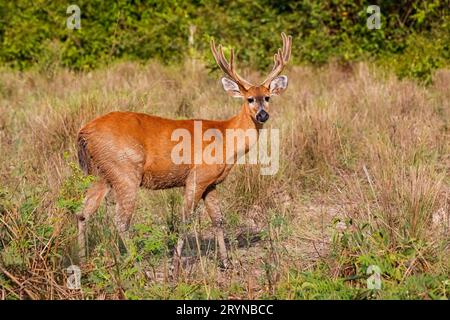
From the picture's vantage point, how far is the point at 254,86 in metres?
7.38

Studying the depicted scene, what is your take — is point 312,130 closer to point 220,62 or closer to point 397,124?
point 397,124

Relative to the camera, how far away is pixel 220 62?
7.53 metres

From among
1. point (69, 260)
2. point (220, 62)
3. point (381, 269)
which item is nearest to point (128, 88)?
point (220, 62)

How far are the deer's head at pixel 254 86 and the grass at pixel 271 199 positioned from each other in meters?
0.77

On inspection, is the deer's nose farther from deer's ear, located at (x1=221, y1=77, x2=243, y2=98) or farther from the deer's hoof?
the deer's hoof

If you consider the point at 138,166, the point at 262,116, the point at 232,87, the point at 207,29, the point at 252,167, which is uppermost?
the point at 207,29

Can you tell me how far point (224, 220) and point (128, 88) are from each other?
14.3ft

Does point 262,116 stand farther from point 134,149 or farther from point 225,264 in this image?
point 225,264

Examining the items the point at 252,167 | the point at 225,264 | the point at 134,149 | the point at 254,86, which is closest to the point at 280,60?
the point at 254,86

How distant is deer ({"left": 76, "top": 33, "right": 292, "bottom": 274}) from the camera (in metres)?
6.59

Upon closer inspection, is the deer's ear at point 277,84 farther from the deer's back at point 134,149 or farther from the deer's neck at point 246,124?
the deer's back at point 134,149

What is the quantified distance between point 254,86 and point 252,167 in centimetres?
87

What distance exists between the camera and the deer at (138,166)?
6.59 meters

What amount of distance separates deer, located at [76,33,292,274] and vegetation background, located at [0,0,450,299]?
7.4 inches
